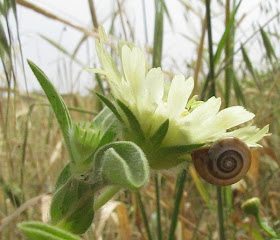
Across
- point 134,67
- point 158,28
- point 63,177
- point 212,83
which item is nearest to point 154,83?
point 134,67

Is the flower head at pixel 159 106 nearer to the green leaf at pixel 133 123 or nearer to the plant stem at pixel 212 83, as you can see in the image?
the green leaf at pixel 133 123

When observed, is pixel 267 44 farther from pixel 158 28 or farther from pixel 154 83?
pixel 154 83

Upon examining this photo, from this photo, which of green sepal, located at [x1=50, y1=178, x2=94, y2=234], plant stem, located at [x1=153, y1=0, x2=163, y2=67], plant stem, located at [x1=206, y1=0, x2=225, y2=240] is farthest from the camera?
plant stem, located at [x1=153, y1=0, x2=163, y2=67]

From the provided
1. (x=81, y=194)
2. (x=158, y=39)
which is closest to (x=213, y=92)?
(x=158, y=39)

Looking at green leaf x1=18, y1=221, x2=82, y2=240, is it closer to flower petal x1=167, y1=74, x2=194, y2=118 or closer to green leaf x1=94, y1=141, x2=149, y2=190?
green leaf x1=94, y1=141, x2=149, y2=190

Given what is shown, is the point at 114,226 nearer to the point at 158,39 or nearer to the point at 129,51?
the point at 158,39

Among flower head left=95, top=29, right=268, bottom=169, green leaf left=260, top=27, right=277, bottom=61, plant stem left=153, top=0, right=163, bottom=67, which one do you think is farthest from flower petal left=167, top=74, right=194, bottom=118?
green leaf left=260, top=27, right=277, bottom=61
